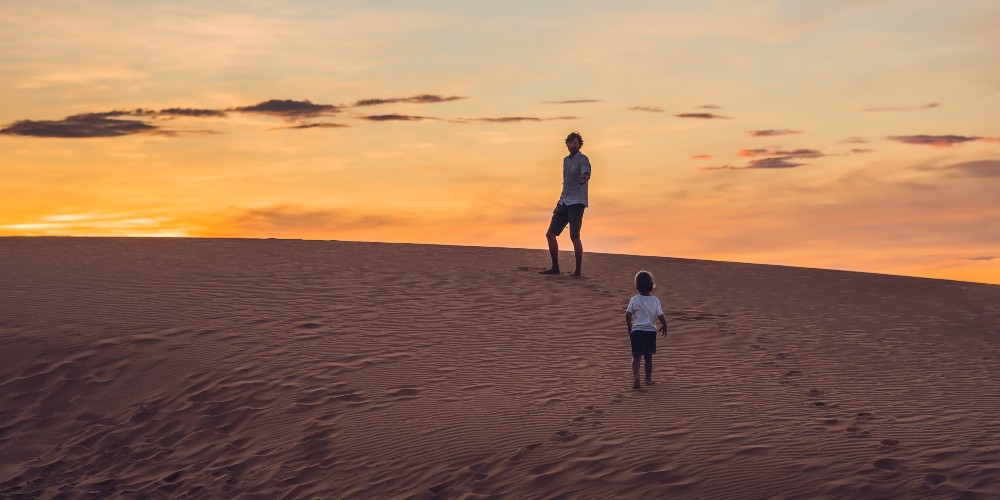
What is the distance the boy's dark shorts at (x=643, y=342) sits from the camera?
374 inches

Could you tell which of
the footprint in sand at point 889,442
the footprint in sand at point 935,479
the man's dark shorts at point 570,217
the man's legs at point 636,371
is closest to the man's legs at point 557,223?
the man's dark shorts at point 570,217

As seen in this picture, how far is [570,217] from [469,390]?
583 centimetres

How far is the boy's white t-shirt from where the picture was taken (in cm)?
938

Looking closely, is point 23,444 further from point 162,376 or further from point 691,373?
point 691,373

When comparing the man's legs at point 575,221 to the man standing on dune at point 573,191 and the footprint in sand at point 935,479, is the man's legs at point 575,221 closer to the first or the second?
the man standing on dune at point 573,191

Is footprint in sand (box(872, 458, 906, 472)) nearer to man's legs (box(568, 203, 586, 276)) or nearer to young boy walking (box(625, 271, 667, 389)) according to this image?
young boy walking (box(625, 271, 667, 389))

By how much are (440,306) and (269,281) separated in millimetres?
3361

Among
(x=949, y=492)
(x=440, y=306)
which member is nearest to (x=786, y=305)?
(x=440, y=306)

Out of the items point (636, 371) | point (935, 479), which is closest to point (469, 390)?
point (636, 371)

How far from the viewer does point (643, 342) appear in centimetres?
952

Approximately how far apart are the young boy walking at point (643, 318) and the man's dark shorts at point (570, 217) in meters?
5.62

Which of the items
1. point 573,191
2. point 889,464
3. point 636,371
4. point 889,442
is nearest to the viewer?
point 889,464

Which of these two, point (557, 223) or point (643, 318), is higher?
point (557, 223)

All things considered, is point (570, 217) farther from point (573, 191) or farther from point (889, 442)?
point (889, 442)
